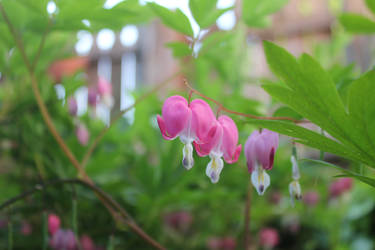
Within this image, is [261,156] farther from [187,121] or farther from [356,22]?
[356,22]

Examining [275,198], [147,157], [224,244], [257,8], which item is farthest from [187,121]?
[275,198]

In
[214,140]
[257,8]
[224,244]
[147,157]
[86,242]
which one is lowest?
[224,244]

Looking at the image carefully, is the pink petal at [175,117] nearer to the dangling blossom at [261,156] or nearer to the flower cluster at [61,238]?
the dangling blossom at [261,156]

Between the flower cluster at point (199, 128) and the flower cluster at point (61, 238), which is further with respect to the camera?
the flower cluster at point (61, 238)

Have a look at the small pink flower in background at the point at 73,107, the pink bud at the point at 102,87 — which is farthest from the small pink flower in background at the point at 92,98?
the small pink flower in background at the point at 73,107

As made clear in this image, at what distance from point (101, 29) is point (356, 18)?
0.54 meters

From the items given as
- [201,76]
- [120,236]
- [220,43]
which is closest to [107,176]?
[120,236]

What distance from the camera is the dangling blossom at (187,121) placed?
462 mm

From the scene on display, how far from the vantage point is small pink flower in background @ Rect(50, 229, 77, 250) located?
0.76 metres

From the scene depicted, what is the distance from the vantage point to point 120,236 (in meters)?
0.92

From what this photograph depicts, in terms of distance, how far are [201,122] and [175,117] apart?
0.12 ft

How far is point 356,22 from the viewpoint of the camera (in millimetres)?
645

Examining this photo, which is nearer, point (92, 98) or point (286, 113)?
point (286, 113)

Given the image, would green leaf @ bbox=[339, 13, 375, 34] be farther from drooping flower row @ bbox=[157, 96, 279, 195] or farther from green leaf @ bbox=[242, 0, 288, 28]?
drooping flower row @ bbox=[157, 96, 279, 195]
